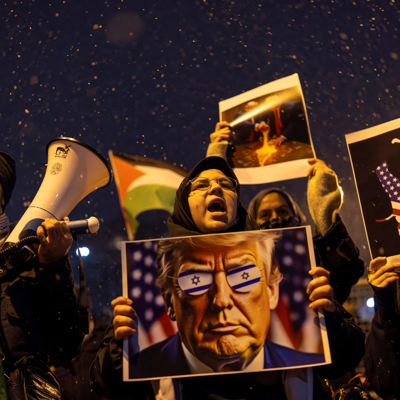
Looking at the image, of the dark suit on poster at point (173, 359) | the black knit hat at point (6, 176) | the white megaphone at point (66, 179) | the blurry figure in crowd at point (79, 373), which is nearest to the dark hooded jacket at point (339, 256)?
the dark suit on poster at point (173, 359)

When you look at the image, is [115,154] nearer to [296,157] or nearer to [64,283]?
[296,157]

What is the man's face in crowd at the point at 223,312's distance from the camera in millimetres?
1561

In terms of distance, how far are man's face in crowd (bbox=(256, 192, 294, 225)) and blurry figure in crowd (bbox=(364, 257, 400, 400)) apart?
1210mm

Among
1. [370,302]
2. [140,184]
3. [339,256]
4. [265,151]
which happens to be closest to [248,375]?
[339,256]

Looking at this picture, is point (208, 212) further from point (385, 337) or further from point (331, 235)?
point (385, 337)

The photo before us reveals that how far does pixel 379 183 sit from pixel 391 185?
0.06 m

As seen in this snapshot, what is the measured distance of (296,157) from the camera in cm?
265

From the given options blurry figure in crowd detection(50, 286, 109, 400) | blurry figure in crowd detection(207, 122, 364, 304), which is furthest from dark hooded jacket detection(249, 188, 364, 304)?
blurry figure in crowd detection(50, 286, 109, 400)

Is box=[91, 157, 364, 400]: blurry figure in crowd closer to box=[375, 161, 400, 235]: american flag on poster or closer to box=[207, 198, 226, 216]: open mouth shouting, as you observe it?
box=[207, 198, 226, 216]: open mouth shouting

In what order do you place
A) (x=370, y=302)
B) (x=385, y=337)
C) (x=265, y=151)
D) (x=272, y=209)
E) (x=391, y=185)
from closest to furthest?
1. (x=385, y=337)
2. (x=391, y=185)
3. (x=265, y=151)
4. (x=272, y=209)
5. (x=370, y=302)

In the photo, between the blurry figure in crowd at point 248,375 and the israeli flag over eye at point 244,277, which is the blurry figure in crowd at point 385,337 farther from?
the israeli flag over eye at point 244,277

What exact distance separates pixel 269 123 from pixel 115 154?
4.71 feet

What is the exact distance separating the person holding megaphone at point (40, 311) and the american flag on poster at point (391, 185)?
1.68 m

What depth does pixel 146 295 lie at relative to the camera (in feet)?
5.51
